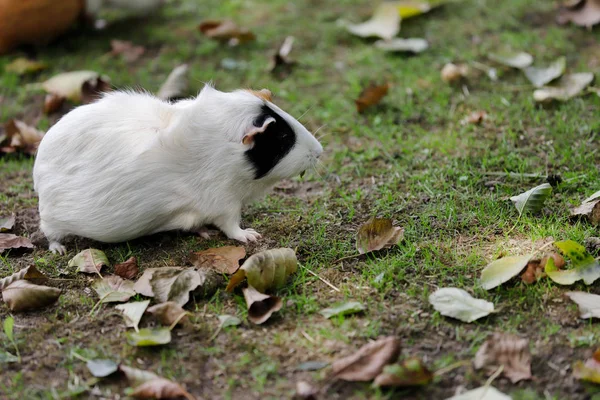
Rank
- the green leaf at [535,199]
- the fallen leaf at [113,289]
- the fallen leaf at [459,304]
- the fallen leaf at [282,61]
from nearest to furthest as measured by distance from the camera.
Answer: the fallen leaf at [459,304]
the fallen leaf at [113,289]
the green leaf at [535,199]
the fallen leaf at [282,61]

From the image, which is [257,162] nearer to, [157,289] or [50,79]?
[157,289]

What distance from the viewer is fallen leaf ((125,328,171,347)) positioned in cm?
237

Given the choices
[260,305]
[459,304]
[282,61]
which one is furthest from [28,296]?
[282,61]

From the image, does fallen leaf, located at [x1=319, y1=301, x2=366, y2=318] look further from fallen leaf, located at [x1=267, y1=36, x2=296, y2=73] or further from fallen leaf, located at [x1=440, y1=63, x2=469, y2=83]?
fallen leaf, located at [x1=267, y1=36, x2=296, y2=73]

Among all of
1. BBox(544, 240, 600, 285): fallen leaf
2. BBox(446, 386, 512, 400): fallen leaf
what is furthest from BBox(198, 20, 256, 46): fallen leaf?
BBox(446, 386, 512, 400): fallen leaf

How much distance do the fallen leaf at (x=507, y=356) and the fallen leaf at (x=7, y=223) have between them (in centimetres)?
208

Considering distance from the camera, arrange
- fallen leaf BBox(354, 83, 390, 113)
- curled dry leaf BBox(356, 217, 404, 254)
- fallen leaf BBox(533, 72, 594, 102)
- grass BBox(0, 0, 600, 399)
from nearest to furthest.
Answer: grass BBox(0, 0, 600, 399)
curled dry leaf BBox(356, 217, 404, 254)
fallen leaf BBox(533, 72, 594, 102)
fallen leaf BBox(354, 83, 390, 113)

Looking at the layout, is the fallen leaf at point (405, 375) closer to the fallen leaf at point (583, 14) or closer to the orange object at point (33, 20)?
the fallen leaf at point (583, 14)

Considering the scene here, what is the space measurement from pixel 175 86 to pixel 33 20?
4.44 ft

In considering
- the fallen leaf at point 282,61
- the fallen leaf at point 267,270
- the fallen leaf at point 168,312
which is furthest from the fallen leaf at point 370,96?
the fallen leaf at point 168,312

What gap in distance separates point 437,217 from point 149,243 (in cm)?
122

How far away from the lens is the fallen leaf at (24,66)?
491cm

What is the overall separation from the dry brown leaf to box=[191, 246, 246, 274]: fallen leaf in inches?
8.8

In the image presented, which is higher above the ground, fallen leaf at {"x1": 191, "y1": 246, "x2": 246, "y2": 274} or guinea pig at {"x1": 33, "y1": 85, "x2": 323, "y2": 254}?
guinea pig at {"x1": 33, "y1": 85, "x2": 323, "y2": 254}
